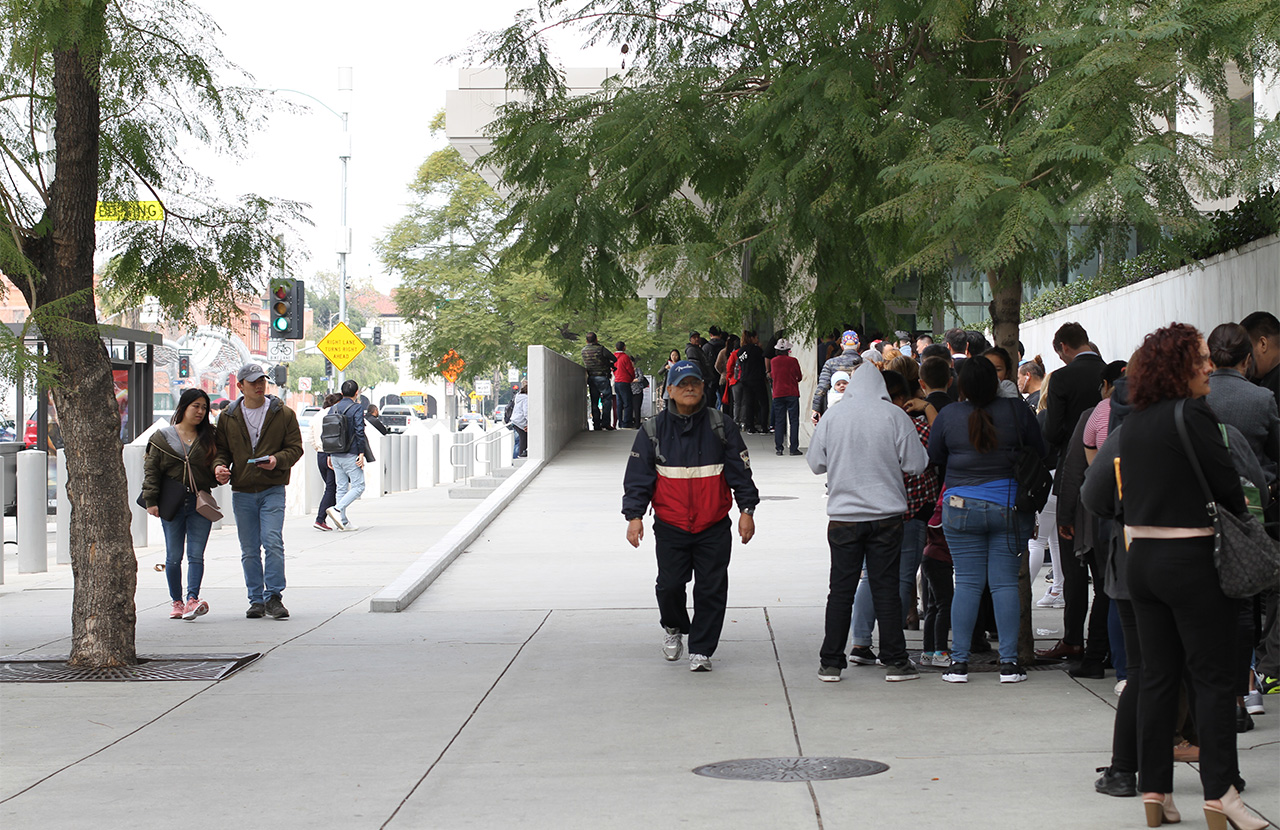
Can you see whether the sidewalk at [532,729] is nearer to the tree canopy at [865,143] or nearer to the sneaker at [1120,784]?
Answer: the sneaker at [1120,784]

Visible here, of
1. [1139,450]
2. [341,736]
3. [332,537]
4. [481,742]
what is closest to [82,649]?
[341,736]

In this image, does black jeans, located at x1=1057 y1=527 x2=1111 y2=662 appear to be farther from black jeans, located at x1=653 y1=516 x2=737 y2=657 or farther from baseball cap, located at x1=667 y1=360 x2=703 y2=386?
baseball cap, located at x1=667 y1=360 x2=703 y2=386

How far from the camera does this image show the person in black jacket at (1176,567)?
189 inches

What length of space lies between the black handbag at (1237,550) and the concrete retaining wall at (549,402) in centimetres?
1883

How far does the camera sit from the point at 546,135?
1177cm

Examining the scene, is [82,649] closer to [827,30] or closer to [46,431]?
[827,30]

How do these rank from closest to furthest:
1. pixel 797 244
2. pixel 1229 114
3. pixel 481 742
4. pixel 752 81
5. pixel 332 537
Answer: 1. pixel 481 742
2. pixel 1229 114
3. pixel 797 244
4. pixel 752 81
5. pixel 332 537

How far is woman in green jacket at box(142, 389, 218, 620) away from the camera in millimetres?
10789

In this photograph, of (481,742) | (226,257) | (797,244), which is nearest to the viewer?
(481,742)

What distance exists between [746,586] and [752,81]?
419cm

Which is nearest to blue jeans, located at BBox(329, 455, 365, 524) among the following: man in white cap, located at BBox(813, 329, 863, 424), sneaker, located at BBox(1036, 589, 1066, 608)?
man in white cap, located at BBox(813, 329, 863, 424)

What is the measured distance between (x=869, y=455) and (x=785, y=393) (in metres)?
14.5

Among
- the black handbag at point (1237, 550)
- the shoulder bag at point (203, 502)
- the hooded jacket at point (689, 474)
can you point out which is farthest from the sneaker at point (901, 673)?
the shoulder bag at point (203, 502)

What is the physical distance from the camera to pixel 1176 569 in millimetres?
4812
